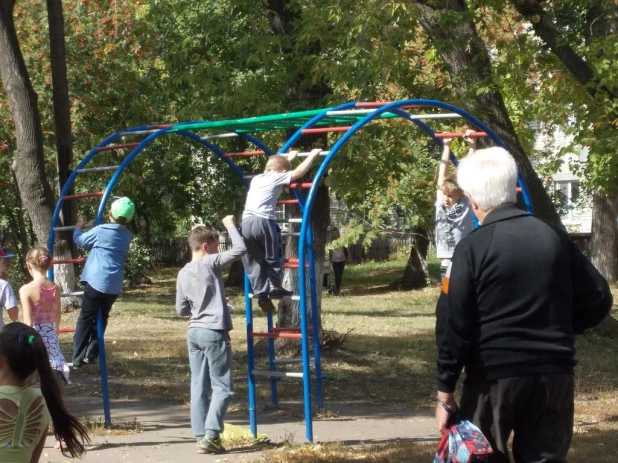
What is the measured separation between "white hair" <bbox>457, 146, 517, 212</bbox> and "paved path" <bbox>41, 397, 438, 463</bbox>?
3909 mm

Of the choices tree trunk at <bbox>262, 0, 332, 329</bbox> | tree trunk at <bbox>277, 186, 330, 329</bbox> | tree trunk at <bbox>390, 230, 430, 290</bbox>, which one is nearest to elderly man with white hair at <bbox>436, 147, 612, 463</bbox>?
tree trunk at <bbox>262, 0, 332, 329</bbox>

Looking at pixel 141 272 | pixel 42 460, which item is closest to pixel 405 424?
pixel 42 460

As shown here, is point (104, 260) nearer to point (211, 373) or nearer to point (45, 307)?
point (45, 307)

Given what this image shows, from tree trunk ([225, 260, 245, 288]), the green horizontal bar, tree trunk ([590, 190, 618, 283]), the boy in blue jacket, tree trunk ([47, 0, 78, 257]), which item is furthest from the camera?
tree trunk ([225, 260, 245, 288])

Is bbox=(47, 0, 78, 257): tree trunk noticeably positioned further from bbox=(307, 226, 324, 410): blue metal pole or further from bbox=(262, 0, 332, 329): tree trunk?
bbox=(307, 226, 324, 410): blue metal pole

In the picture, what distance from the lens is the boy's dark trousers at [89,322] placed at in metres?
8.60

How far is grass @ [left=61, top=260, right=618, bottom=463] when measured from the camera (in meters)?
7.62

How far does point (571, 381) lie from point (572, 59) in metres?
9.33

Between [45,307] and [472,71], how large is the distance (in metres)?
7.14

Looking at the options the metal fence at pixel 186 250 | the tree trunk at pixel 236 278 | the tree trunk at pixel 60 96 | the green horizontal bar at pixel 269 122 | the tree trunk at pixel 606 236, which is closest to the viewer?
the green horizontal bar at pixel 269 122

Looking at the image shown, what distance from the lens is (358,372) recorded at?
12.3 metres

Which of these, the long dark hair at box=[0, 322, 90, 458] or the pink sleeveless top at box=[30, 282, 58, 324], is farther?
the pink sleeveless top at box=[30, 282, 58, 324]

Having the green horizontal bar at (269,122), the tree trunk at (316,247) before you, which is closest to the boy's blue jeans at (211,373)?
the green horizontal bar at (269,122)

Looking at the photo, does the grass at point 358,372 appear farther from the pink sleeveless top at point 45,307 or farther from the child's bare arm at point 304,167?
the child's bare arm at point 304,167
